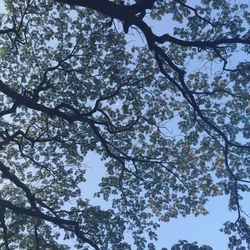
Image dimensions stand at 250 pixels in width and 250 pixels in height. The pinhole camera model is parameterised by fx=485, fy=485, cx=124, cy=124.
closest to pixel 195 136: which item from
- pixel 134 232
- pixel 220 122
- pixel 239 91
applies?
pixel 220 122

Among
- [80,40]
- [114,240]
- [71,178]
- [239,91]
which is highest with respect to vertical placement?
[80,40]

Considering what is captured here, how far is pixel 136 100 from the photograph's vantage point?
16500 millimetres

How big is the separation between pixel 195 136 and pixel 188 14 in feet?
13.4

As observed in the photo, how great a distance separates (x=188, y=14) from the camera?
15.3 metres

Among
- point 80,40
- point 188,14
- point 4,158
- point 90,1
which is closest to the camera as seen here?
point 90,1

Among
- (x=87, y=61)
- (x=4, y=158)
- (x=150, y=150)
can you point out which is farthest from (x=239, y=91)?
(x=4, y=158)

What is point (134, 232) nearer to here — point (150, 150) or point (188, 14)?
point (150, 150)

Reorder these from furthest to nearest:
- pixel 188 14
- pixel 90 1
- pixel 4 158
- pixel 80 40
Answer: pixel 4 158
pixel 80 40
pixel 188 14
pixel 90 1

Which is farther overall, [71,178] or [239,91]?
[71,178]

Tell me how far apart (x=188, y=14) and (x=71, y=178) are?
7.04 metres

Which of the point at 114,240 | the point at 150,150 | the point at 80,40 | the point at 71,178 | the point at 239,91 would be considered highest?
the point at 80,40

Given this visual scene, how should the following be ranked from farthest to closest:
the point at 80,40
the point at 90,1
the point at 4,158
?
the point at 4,158 < the point at 80,40 < the point at 90,1

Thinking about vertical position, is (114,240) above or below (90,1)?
below

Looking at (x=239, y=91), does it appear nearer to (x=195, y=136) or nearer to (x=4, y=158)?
(x=195, y=136)
